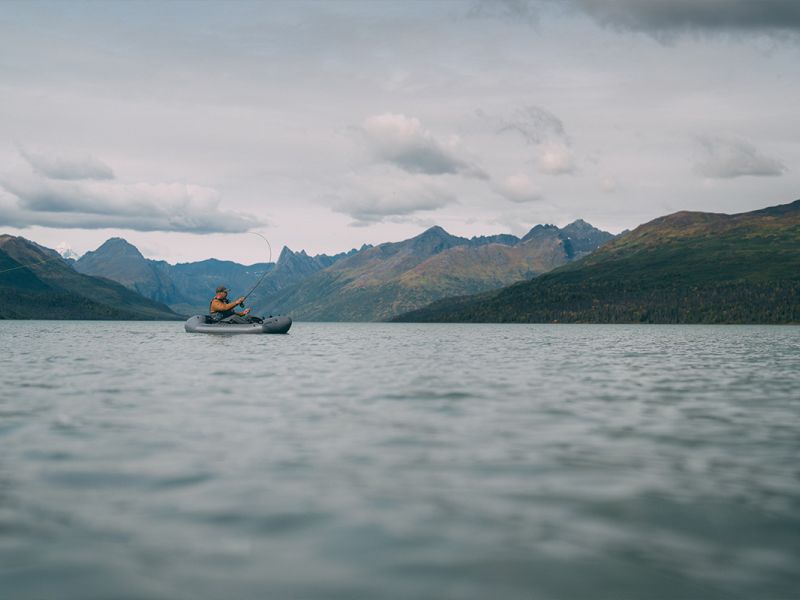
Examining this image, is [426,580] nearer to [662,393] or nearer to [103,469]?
[103,469]

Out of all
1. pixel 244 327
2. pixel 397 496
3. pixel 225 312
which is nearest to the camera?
pixel 397 496

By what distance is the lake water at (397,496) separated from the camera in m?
8.09

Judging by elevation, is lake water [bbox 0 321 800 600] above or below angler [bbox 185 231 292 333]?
below

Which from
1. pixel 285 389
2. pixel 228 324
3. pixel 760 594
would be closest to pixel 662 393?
pixel 285 389

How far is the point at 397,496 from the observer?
39.1 ft

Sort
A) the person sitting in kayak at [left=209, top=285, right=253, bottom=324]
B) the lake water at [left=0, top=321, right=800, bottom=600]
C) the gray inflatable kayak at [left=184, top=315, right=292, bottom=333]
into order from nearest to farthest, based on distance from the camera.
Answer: the lake water at [left=0, top=321, right=800, bottom=600] → the gray inflatable kayak at [left=184, top=315, right=292, bottom=333] → the person sitting in kayak at [left=209, top=285, right=253, bottom=324]

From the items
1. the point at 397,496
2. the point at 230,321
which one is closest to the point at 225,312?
the point at 230,321

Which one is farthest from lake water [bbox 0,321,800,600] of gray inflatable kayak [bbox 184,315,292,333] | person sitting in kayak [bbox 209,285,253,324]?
person sitting in kayak [bbox 209,285,253,324]

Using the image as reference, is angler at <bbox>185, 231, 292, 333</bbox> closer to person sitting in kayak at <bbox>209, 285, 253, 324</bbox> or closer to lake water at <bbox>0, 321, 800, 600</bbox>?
Answer: person sitting in kayak at <bbox>209, 285, 253, 324</bbox>

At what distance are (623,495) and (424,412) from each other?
426 inches

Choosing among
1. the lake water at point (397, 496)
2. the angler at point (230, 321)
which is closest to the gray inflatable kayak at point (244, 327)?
the angler at point (230, 321)

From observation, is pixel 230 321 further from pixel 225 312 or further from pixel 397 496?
pixel 397 496

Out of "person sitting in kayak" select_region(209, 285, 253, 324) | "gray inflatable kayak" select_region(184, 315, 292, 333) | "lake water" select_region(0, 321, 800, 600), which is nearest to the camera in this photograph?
"lake water" select_region(0, 321, 800, 600)

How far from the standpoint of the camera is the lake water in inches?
318
